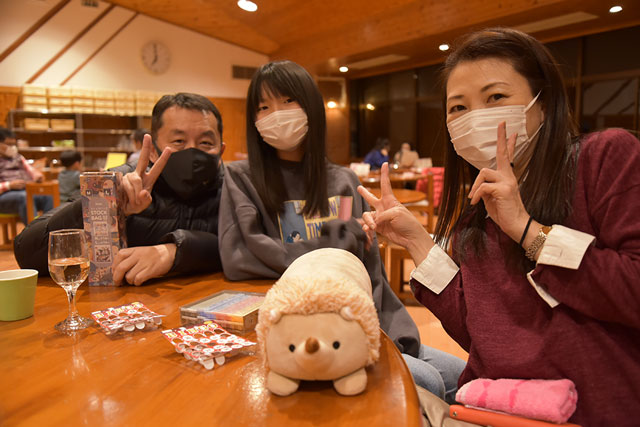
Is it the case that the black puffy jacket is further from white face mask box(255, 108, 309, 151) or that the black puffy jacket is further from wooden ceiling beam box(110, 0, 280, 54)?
wooden ceiling beam box(110, 0, 280, 54)

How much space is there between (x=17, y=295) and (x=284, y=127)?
2.94ft

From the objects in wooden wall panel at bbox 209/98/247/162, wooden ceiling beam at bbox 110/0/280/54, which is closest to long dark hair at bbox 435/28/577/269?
wooden ceiling beam at bbox 110/0/280/54

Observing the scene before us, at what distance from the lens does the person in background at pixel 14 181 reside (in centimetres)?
520

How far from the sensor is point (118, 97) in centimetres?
991

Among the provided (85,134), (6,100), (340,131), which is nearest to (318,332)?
(6,100)

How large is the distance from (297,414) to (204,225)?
1.10 m

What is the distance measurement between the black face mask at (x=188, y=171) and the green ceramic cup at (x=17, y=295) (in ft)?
1.95

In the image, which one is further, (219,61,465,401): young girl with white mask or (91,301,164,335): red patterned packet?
(219,61,465,401): young girl with white mask

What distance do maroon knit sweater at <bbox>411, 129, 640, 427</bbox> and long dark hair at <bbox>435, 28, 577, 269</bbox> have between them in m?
0.04

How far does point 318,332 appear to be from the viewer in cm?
65

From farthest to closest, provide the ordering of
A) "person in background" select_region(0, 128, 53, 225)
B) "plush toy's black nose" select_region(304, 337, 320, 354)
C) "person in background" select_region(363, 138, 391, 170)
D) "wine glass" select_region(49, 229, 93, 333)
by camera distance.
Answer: "person in background" select_region(363, 138, 391, 170)
"person in background" select_region(0, 128, 53, 225)
"wine glass" select_region(49, 229, 93, 333)
"plush toy's black nose" select_region(304, 337, 320, 354)

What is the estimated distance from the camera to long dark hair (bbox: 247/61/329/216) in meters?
1.46

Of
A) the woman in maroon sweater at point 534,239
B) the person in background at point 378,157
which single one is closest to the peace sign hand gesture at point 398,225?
the woman in maroon sweater at point 534,239

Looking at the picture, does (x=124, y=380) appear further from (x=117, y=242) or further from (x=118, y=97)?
(x=118, y=97)
